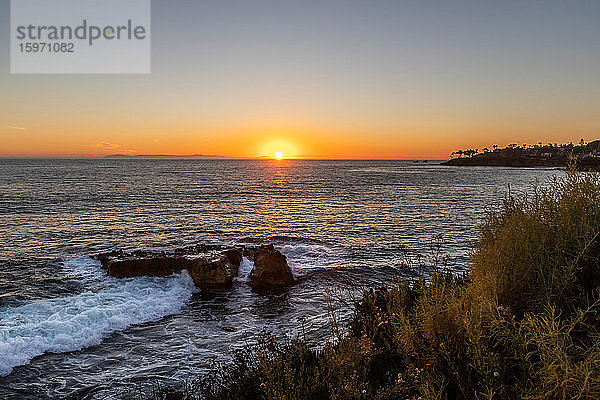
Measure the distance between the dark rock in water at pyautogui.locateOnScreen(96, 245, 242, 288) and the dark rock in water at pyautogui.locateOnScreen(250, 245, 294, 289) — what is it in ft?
3.80

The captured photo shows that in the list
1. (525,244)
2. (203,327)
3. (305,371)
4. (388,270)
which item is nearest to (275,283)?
(203,327)

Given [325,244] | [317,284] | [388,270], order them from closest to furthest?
[317,284] → [388,270] → [325,244]

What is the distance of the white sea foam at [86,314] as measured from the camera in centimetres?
1078

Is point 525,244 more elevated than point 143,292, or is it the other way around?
point 525,244

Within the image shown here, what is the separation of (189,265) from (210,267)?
112cm

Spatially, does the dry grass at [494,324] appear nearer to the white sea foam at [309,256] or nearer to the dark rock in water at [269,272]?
the dark rock in water at [269,272]

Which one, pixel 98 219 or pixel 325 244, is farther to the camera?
pixel 98 219

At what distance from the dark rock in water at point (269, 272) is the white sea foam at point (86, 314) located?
106 inches

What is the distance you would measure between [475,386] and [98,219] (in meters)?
33.7

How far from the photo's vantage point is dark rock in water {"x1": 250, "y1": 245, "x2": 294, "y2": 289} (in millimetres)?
16016

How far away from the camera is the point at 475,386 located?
520 centimetres

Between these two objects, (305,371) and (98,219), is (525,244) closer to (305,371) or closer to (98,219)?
(305,371)

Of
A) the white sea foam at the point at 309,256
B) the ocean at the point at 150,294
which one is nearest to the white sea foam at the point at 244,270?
the ocean at the point at 150,294

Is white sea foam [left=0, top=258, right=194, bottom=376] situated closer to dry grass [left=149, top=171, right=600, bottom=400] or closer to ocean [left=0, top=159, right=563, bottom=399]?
ocean [left=0, top=159, right=563, bottom=399]
